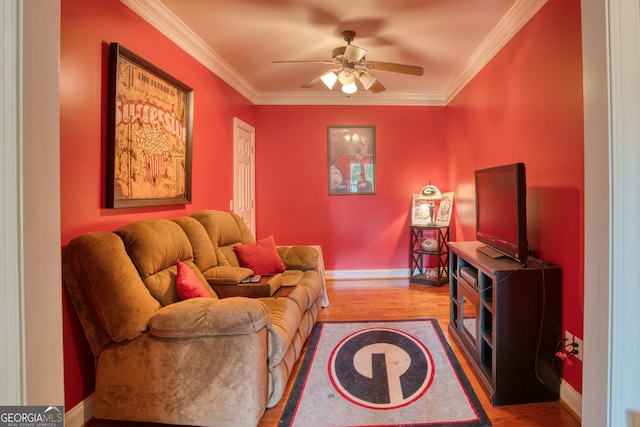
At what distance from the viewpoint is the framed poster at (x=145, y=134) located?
188 cm

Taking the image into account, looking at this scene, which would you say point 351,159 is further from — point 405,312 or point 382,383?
point 382,383

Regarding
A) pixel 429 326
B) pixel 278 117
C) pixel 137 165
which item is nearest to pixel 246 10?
pixel 137 165

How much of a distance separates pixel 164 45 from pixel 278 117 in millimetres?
2069

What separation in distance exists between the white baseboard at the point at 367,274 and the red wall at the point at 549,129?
2113mm

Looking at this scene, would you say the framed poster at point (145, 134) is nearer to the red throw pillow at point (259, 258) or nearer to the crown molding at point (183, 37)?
the crown molding at point (183, 37)

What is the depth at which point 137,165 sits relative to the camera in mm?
2086

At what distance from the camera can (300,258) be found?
3.07 metres

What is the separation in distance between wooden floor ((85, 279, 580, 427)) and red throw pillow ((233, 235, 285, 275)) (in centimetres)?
79

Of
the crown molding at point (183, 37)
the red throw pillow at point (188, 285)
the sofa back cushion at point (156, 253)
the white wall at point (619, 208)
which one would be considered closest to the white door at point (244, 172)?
the crown molding at point (183, 37)

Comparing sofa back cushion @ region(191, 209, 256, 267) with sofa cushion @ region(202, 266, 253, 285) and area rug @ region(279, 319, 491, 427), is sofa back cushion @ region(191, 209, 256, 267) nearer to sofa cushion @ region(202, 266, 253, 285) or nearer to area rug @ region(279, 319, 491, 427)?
sofa cushion @ region(202, 266, 253, 285)

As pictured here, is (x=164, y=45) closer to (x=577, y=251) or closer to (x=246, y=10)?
(x=246, y=10)

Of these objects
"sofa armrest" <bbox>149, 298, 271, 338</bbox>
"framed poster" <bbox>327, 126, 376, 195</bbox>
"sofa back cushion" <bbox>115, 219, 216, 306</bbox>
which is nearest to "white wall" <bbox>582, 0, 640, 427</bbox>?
"sofa armrest" <bbox>149, 298, 271, 338</bbox>

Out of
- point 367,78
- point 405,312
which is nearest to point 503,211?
point 405,312

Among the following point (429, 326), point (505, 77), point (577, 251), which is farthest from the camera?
point (429, 326)
